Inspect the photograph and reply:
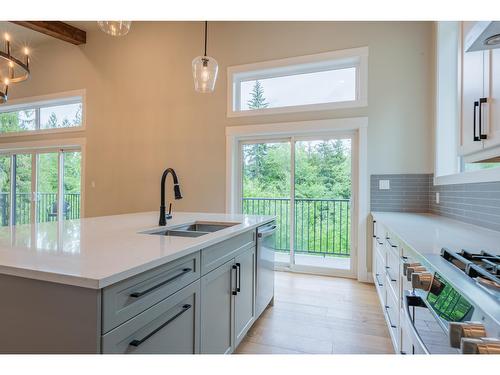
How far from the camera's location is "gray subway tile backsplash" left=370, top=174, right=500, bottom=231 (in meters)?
1.76

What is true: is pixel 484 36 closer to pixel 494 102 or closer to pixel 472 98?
pixel 494 102

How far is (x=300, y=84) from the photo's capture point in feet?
12.3

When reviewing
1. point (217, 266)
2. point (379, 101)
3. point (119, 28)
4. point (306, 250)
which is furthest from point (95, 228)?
point (379, 101)

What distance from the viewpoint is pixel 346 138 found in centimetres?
357

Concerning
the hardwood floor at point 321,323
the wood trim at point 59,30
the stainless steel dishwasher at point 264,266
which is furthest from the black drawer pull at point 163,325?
the wood trim at point 59,30

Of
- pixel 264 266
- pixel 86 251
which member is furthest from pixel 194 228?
pixel 86 251

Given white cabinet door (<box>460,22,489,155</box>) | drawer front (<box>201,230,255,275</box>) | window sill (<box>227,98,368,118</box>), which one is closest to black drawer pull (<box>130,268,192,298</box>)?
drawer front (<box>201,230,255,275</box>)

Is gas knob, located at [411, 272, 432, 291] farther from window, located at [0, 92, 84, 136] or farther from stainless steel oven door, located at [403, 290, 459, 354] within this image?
window, located at [0, 92, 84, 136]

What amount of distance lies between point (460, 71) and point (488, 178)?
2.28 ft

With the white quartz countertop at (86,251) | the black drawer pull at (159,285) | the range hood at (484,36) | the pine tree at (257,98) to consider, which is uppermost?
the pine tree at (257,98)

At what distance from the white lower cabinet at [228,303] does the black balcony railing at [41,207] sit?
172 inches

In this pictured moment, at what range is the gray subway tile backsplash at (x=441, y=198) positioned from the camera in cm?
176

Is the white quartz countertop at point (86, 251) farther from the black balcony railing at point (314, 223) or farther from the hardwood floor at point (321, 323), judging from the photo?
the black balcony railing at point (314, 223)
